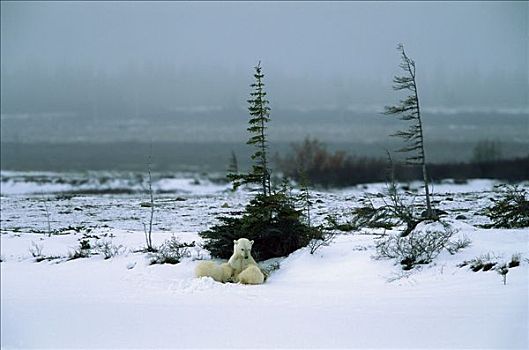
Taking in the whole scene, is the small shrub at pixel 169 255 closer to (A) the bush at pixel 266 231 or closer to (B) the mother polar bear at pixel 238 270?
(A) the bush at pixel 266 231

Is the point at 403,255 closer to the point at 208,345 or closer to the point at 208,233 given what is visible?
the point at 208,233

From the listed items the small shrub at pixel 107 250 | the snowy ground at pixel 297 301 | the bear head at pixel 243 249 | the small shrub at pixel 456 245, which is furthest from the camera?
the small shrub at pixel 107 250

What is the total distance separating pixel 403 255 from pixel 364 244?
2.47 metres

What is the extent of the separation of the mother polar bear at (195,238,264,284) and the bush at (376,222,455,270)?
3114mm

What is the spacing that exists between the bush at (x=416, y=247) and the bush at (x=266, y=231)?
8.06 feet

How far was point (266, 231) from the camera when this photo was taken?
47.7 ft

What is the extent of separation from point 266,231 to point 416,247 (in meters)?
4.11

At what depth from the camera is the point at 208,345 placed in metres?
7.45

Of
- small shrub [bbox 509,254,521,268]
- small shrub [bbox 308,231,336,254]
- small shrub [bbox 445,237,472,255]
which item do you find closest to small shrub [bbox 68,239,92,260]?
small shrub [bbox 308,231,336,254]

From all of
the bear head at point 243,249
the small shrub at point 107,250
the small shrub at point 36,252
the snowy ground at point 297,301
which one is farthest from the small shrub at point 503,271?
the small shrub at point 36,252

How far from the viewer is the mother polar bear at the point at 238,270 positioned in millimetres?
11414

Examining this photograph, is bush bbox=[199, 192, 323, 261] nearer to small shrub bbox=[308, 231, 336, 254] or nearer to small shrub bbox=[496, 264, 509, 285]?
small shrub bbox=[308, 231, 336, 254]

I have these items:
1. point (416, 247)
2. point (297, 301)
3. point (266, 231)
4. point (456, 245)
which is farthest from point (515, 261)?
point (266, 231)

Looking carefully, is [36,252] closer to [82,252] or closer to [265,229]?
[82,252]
